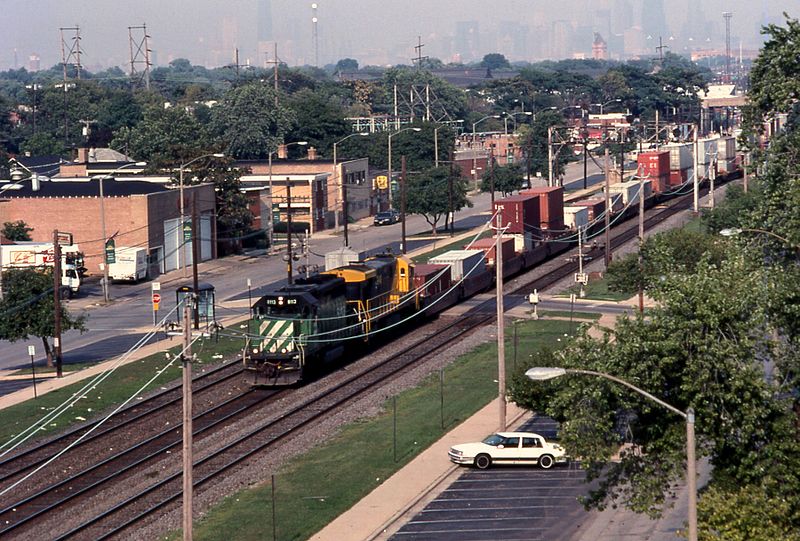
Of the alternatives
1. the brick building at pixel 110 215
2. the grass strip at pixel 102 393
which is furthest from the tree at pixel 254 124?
the grass strip at pixel 102 393

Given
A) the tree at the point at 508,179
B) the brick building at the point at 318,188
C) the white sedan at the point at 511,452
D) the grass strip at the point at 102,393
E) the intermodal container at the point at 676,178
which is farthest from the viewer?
the tree at the point at 508,179

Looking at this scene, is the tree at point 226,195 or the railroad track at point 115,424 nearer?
the railroad track at point 115,424

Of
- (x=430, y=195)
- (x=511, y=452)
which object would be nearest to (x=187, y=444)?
(x=511, y=452)

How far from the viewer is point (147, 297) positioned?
3019 inches

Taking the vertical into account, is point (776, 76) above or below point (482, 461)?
above

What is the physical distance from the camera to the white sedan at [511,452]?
38406 mm

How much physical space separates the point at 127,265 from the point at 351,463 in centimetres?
4567

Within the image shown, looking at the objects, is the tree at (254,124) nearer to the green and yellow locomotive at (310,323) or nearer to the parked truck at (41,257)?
the parked truck at (41,257)

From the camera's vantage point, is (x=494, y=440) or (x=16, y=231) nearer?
(x=494, y=440)

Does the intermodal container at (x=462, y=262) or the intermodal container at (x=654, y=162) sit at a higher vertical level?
the intermodal container at (x=654, y=162)

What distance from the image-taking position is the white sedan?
126 feet

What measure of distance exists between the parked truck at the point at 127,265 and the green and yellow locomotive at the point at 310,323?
28.6m

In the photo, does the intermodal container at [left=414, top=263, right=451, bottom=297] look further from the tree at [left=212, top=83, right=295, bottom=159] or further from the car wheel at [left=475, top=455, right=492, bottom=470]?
the tree at [left=212, top=83, right=295, bottom=159]

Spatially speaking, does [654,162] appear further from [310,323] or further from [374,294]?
[310,323]
